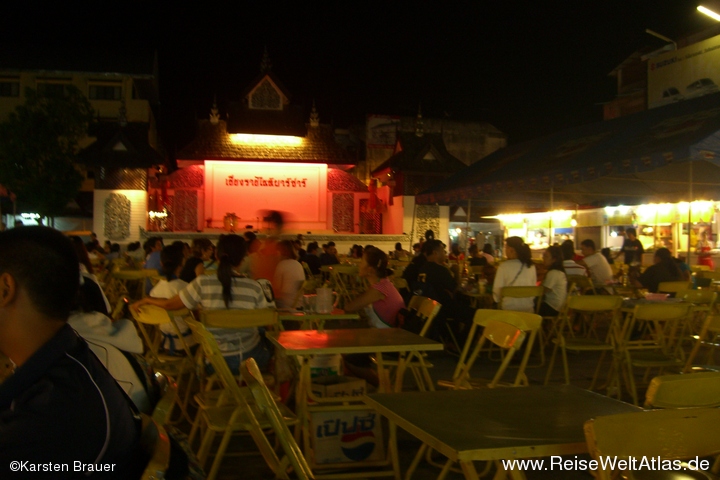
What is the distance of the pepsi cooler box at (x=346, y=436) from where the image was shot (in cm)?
357

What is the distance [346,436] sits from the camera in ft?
11.9

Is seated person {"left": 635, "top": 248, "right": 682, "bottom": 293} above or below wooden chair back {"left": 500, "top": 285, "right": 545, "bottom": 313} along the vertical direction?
above

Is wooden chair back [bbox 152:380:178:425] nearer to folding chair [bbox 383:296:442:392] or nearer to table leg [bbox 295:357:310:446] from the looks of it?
table leg [bbox 295:357:310:446]

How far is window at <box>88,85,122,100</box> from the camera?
27.7 metres

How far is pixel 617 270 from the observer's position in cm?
1070

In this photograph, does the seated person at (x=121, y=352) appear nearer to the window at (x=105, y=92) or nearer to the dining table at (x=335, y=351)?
the dining table at (x=335, y=351)

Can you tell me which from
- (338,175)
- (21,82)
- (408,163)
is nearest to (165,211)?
(338,175)

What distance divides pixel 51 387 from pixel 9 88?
3058cm

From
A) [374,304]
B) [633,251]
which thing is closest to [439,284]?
[374,304]

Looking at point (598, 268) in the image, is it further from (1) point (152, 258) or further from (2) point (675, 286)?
(1) point (152, 258)

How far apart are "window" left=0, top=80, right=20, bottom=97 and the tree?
4.26 meters

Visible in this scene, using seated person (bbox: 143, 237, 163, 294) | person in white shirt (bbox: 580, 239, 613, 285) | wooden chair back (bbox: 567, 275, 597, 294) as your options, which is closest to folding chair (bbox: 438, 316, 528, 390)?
wooden chair back (bbox: 567, 275, 597, 294)

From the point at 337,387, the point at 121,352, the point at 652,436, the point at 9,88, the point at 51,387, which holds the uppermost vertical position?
the point at 9,88

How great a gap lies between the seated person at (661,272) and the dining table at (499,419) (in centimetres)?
589
